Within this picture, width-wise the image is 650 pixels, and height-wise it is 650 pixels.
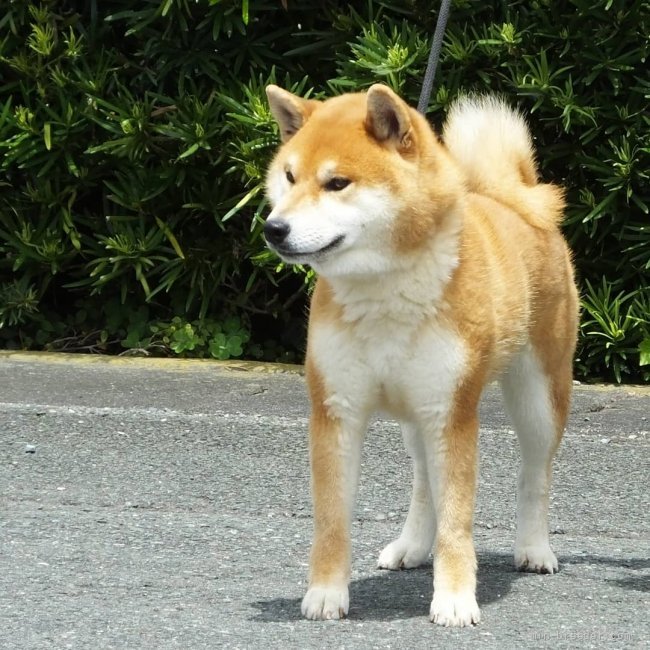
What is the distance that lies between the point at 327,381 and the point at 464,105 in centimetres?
151

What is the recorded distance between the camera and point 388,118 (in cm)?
401

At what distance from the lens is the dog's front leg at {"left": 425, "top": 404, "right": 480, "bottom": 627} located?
4.05 metres

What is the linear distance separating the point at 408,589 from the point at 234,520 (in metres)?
1.03

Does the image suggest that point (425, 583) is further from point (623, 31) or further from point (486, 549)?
point (623, 31)

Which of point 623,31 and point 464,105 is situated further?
point 623,31

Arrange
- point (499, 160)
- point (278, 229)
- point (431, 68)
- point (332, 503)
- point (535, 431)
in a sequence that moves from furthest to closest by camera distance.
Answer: point (499, 160) → point (431, 68) → point (535, 431) → point (332, 503) → point (278, 229)

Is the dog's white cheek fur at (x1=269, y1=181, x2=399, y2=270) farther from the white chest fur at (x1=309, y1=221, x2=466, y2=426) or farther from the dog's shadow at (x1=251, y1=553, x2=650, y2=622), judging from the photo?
the dog's shadow at (x1=251, y1=553, x2=650, y2=622)

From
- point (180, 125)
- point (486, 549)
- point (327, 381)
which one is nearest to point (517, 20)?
point (180, 125)

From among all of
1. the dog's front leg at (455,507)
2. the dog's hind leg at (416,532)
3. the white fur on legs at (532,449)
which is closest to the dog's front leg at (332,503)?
the dog's front leg at (455,507)

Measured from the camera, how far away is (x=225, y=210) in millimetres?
7770

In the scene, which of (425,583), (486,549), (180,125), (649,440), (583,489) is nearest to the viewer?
(425,583)

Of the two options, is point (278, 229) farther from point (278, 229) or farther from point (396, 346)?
point (396, 346)

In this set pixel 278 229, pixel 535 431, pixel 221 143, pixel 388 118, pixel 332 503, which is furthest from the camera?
pixel 221 143

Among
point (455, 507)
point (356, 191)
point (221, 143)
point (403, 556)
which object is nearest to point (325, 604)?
point (455, 507)
